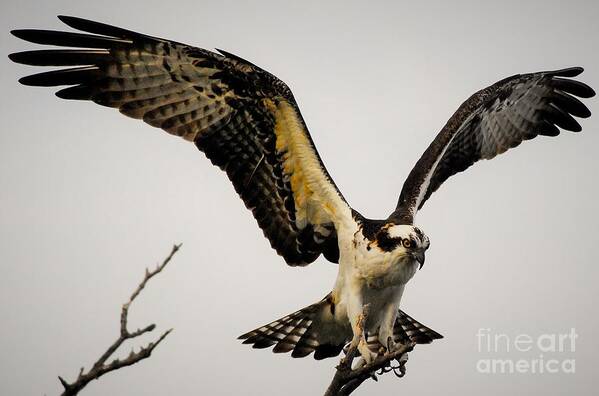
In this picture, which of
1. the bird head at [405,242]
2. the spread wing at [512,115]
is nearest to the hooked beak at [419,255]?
the bird head at [405,242]

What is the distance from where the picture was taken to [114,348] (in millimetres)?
3195

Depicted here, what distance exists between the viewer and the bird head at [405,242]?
237 inches

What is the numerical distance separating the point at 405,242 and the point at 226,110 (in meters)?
2.10

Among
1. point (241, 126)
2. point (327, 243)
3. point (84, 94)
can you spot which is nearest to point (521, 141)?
point (327, 243)

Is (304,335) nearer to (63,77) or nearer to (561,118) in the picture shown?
(63,77)

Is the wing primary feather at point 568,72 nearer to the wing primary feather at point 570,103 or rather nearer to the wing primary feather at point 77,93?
the wing primary feather at point 570,103

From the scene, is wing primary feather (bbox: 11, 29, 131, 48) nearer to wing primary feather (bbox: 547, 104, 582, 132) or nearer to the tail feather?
the tail feather

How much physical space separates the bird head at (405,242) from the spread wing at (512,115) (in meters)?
1.79

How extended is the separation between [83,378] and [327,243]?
169 inches

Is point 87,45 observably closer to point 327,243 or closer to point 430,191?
point 327,243

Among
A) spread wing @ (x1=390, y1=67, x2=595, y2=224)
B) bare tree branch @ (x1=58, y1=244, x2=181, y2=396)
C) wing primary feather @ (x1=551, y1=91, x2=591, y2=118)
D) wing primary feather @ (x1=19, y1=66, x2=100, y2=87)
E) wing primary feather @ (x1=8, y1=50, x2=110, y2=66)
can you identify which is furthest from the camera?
wing primary feather @ (x1=551, y1=91, x2=591, y2=118)

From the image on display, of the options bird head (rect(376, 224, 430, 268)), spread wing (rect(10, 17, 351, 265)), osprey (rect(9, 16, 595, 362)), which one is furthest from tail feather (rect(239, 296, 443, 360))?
bird head (rect(376, 224, 430, 268))

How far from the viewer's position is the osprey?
6188 mm

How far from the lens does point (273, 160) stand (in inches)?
270
